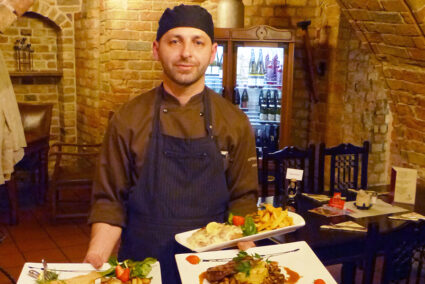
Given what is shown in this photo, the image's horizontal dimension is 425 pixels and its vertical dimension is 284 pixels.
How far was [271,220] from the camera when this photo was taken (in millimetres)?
2051

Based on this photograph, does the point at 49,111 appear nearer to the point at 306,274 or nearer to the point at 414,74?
the point at 414,74

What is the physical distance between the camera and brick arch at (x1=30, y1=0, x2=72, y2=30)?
20.3 ft

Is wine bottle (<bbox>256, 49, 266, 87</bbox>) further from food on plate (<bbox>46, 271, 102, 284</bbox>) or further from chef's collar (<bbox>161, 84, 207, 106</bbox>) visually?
food on plate (<bbox>46, 271, 102, 284</bbox>)

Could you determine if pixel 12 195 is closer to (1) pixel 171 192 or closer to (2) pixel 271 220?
(1) pixel 171 192

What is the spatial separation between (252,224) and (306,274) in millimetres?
288

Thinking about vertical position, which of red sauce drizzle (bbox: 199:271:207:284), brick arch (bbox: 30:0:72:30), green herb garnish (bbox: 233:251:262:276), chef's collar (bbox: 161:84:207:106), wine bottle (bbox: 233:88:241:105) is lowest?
red sauce drizzle (bbox: 199:271:207:284)

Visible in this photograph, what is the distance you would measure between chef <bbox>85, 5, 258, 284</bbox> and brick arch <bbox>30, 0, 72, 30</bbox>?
187 inches

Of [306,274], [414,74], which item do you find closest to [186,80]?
[306,274]

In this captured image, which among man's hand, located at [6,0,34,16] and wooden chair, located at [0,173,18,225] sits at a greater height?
man's hand, located at [6,0,34,16]

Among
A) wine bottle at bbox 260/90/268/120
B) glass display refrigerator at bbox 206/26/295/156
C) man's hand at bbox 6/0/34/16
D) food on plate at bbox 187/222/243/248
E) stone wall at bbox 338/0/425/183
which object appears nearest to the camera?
food on plate at bbox 187/222/243/248

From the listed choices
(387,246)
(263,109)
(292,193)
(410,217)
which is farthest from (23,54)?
(387,246)

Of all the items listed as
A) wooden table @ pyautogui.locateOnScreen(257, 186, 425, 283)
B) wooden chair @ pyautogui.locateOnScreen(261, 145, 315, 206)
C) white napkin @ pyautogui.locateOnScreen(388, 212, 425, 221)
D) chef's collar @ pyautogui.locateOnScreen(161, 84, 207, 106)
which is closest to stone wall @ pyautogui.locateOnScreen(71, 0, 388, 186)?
wooden chair @ pyautogui.locateOnScreen(261, 145, 315, 206)

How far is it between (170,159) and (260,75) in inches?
139

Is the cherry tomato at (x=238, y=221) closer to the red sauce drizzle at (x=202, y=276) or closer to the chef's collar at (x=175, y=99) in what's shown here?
the red sauce drizzle at (x=202, y=276)
